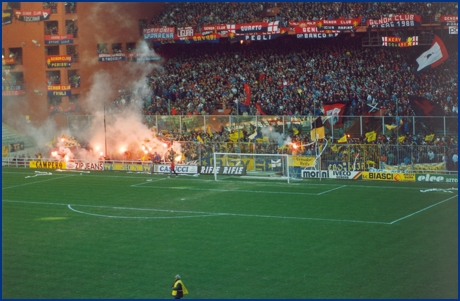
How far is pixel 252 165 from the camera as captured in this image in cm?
4162

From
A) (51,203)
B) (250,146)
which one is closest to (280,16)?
(250,146)

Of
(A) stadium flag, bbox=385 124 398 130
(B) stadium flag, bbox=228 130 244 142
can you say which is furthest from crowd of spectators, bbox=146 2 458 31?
(B) stadium flag, bbox=228 130 244 142

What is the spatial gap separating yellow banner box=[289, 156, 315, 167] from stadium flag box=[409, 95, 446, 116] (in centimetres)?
835

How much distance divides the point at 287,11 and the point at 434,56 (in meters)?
12.5

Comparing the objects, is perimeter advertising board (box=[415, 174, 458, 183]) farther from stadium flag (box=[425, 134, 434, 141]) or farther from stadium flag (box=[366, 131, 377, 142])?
stadium flag (box=[366, 131, 377, 142])

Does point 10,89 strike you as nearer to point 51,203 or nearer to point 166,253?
point 51,203

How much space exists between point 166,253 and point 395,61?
30.9 meters

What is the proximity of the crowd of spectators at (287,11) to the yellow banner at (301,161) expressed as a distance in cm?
1410

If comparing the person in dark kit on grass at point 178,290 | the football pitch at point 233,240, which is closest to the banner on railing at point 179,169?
the football pitch at point 233,240

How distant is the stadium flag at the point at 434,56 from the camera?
4656 centimetres

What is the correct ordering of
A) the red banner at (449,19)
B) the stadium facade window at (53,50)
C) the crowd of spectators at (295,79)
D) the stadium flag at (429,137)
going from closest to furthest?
the stadium flag at (429,137) < the crowd of spectators at (295,79) < the red banner at (449,19) < the stadium facade window at (53,50)

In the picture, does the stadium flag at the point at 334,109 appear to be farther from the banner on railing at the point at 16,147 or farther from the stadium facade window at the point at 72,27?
the banner on railing at the point at 16,147

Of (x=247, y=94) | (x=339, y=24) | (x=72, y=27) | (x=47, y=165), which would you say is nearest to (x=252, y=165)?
A: (x=247, y=94)

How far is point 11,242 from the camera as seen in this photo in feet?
87.1
